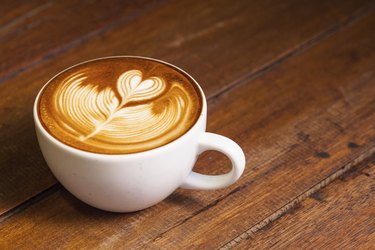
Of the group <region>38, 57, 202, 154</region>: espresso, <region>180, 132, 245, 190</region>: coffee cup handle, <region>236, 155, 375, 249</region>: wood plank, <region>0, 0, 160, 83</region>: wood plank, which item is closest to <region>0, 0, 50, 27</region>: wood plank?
<region>0, 0, 160, 83</region>: wood plank

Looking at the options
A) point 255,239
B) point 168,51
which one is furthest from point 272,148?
point 168,51

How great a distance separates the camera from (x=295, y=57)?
1.16 metres

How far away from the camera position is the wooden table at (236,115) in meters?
0.83

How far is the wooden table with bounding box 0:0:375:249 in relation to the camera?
0.83 m

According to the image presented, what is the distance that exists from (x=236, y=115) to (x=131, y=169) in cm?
32

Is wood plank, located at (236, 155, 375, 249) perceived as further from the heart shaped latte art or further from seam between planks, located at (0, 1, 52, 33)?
seam between planks, located at (0, 1, 52, 33)

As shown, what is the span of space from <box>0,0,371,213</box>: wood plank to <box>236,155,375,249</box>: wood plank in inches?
11.3

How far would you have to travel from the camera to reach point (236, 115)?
1.02 m

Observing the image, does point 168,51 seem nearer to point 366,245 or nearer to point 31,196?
point 31,196

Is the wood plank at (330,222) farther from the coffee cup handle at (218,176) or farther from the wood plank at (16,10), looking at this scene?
the wood plank at (16,10)

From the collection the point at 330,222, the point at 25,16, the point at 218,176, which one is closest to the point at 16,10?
the point at 25,16

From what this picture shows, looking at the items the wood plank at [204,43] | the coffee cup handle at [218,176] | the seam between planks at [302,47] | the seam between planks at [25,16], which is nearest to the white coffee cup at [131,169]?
the coffee cup handle at [218,176]

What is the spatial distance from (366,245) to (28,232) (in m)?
0.44

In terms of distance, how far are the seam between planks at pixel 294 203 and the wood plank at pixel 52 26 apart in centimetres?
52
